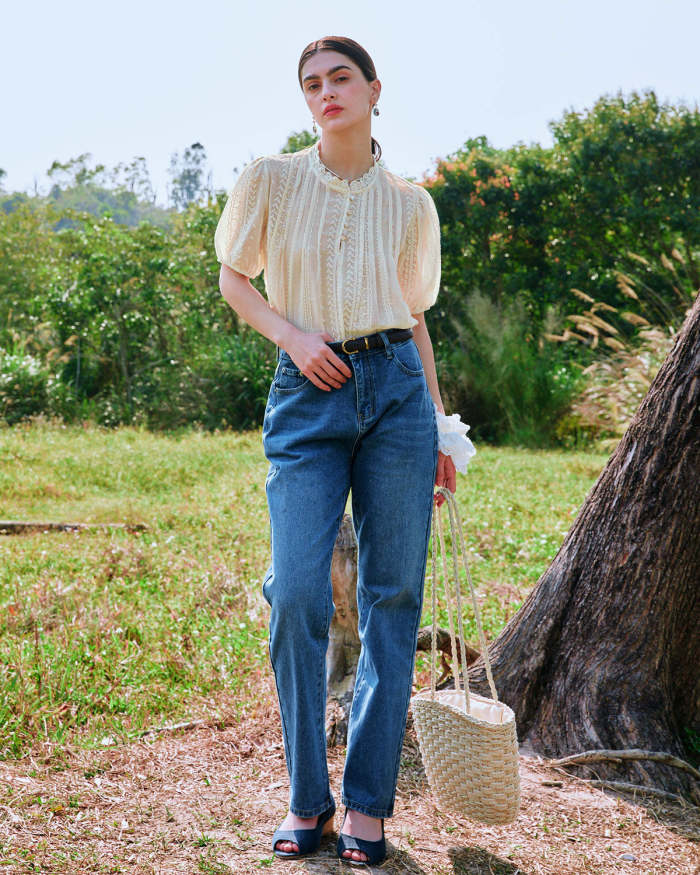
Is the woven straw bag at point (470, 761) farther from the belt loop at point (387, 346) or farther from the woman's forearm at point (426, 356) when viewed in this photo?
the belt loop at point (387, 346)

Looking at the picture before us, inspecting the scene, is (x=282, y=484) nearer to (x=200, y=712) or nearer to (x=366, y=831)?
(x=366, y=831)

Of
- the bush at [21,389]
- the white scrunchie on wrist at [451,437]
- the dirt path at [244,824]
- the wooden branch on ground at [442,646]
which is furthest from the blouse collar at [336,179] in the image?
the bush at [21,389]

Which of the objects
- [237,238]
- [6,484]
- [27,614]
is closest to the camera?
[237,238]

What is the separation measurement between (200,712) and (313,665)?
1234mm

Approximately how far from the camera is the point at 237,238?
2012 mm

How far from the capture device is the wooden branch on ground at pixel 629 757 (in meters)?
2.49

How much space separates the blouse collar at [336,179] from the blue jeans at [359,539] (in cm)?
38

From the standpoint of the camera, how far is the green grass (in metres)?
3.10

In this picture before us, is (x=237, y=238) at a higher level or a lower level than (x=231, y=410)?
higher

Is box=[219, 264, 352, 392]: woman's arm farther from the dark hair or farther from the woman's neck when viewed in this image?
the dark hair

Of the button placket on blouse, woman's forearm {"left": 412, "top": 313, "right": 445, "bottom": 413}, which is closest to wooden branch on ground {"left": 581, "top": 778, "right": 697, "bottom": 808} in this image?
woman's forearm {"left": 412, "top": 313, "right": 445, "bottom": 413}

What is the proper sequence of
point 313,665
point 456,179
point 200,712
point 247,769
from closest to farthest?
1. point 313,665
2. point 247,769
3. point 200,712
4. point 456,179

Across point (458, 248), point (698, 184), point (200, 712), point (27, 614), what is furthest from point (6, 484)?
point (698, 184)

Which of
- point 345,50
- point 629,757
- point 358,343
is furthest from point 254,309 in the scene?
point 629,757
